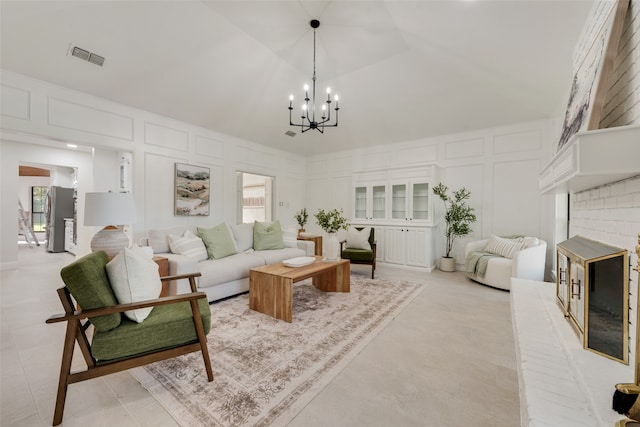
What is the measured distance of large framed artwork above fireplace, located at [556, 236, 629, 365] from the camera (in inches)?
46.9

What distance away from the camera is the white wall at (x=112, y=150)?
305 centimetres

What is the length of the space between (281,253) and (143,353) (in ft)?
Result: 8.70

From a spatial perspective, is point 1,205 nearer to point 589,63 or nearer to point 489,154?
point 589,63

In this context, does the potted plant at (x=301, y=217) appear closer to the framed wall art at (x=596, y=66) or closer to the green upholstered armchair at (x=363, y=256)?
the green upholstered armchair at (x=363, y=256)

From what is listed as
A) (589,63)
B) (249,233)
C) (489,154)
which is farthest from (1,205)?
(489,154)

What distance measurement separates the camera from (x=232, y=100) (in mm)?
4371

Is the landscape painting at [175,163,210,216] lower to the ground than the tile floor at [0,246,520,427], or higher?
higher

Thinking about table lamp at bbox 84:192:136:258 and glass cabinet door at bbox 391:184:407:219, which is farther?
glass cabinet door at bbox 391:184:407:219

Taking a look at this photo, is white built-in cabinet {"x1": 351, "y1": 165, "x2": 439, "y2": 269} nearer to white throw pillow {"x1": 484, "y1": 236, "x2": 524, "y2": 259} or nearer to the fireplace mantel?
white throw pillow {"x1": 484, "y1": 236, "x2": 524, "y2": 259}

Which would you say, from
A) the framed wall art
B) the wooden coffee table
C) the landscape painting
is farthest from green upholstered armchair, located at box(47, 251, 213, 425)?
the landscape painting

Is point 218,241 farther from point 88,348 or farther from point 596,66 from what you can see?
point 596,66

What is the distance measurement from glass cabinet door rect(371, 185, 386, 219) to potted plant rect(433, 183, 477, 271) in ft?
3.50

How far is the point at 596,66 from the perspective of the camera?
1.47 m

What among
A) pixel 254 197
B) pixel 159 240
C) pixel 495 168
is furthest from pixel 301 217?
pixel 495 168
